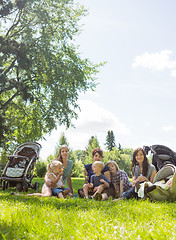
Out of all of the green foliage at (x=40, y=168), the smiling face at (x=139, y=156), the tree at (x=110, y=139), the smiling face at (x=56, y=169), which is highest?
the tree at (x=110, y=139)

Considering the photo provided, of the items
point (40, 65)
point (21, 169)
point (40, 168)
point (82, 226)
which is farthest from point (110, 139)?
point (82, 226)

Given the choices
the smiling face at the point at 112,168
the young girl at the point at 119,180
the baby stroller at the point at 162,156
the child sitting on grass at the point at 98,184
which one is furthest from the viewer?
the baby stroller at the point at 162,156

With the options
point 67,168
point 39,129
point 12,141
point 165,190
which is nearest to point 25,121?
point 39,129

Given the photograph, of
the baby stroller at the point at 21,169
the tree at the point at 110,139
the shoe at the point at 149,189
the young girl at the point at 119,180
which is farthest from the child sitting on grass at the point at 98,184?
the tree at the point at 110,139

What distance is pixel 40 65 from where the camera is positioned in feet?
51.0

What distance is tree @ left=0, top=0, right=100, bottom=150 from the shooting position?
14.8 m

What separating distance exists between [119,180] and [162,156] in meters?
1.39

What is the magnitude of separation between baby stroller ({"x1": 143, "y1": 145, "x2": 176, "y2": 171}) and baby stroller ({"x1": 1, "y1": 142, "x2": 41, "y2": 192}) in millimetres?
3937

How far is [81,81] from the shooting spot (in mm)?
15914

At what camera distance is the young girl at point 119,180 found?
5.91 m

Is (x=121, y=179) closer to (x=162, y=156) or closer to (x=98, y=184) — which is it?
(x=98, y=184)

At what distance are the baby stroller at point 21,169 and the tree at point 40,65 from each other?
611cm

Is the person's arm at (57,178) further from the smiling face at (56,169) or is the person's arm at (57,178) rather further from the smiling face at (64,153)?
the smiling face at (64,153)

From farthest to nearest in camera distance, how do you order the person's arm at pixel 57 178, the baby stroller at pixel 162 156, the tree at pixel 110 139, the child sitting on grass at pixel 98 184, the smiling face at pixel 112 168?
the tree at pixel 110 139, the baby stroller at pixel 162 156, the smiling face at pixel 112 168, the person's arm at pixel 57 178, the child sitting on grass at pixel 98 184
